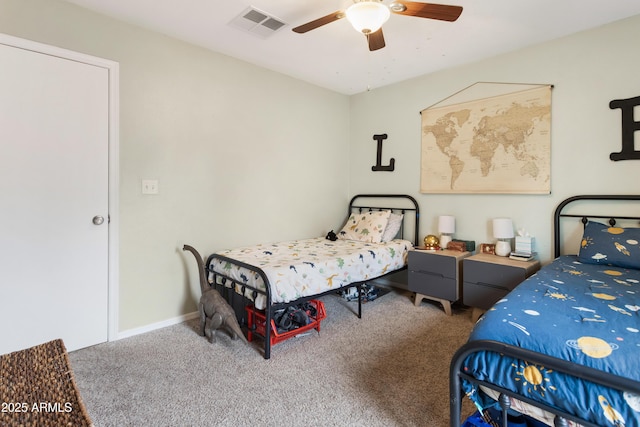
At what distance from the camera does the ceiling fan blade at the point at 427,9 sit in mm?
1749

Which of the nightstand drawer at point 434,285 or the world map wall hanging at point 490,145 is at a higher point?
the world map wall hanging at point 490,145

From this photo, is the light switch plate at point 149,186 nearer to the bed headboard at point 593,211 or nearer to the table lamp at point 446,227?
the table lamp at point 446,227

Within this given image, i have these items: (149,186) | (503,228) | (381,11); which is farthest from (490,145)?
(149,186)

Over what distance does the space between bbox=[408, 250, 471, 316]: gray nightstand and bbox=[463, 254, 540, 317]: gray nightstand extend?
110mm

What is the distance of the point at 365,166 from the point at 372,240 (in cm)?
110

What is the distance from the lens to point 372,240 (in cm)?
352

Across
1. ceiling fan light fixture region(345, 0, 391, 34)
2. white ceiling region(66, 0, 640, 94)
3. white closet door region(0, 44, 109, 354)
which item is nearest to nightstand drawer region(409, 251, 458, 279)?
white ceiling region(66, 0, 640, 94)

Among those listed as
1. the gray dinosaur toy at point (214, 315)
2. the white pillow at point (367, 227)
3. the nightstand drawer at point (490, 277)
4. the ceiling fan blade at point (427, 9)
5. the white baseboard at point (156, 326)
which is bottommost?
the white baseboard at point (156, 326)

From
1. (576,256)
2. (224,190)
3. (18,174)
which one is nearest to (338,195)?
(224,190)

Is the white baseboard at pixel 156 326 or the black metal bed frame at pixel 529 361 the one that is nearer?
the black metal bed frame at pixel 529 361

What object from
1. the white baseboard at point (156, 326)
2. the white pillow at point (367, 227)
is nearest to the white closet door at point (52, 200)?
the white baseboard at point (156, 326)

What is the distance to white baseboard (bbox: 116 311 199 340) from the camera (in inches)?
100

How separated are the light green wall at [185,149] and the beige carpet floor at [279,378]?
1.74 ft

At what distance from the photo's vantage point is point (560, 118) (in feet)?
9.05
